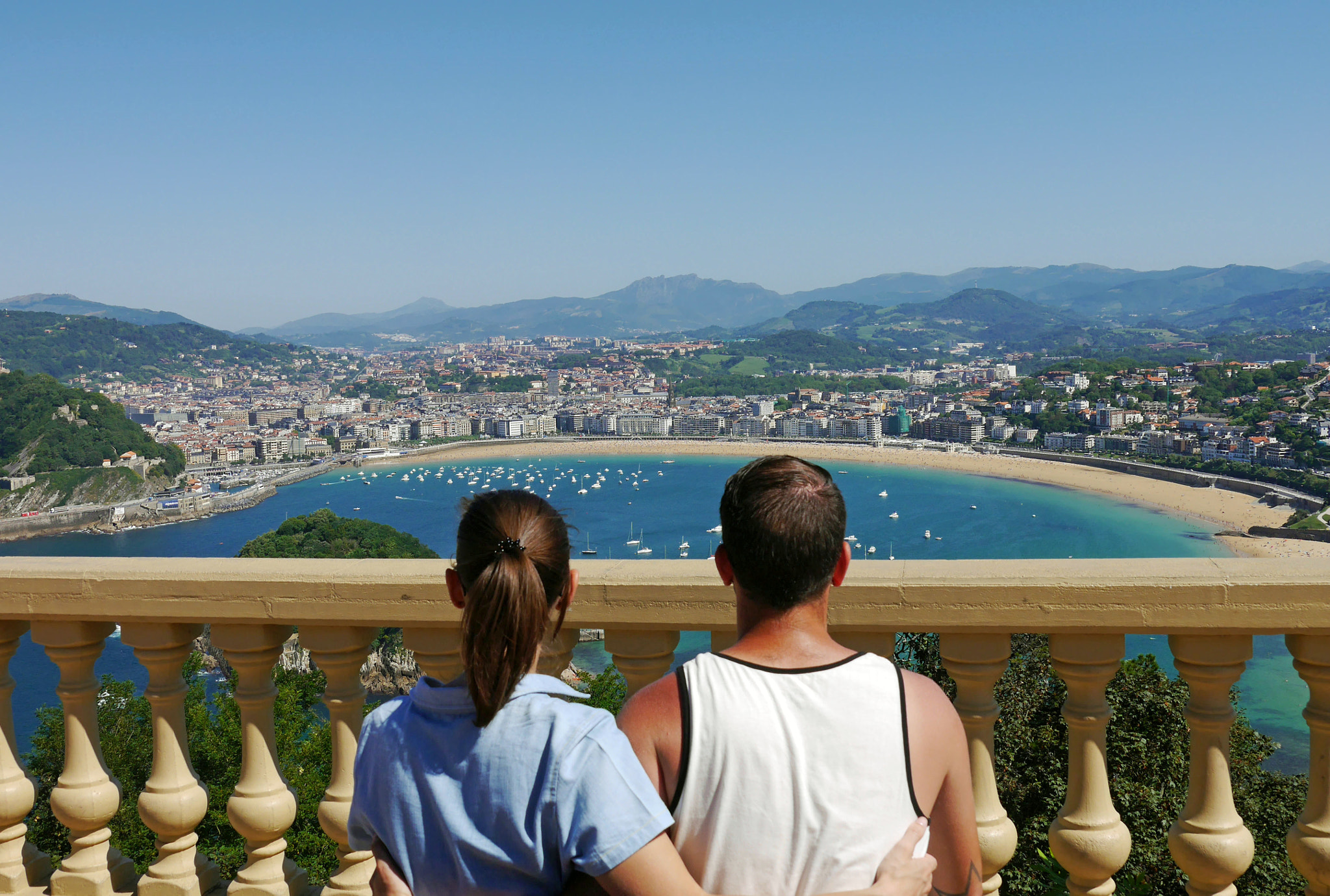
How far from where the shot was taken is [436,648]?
1445 mm

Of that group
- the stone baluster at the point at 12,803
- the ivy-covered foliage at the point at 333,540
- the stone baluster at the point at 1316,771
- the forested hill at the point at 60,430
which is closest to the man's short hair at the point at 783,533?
the stone baluster at the point at 1316,771

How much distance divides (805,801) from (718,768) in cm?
8

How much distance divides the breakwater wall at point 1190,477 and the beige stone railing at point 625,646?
45.8 meters

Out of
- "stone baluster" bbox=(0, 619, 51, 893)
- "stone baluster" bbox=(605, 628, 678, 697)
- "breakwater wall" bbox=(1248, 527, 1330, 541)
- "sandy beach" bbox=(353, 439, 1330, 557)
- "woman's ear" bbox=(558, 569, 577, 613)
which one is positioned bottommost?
"sandy beach" bbox=(353, 439, 1330, 557)

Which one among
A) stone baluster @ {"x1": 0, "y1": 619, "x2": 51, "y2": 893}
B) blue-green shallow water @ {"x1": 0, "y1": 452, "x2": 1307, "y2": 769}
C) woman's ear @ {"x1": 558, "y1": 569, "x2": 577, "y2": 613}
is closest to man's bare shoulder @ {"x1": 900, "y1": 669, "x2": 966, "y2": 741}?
woman's ear @ {"x1": 558, "y1": 569, "x2": 577, "y2": 613}

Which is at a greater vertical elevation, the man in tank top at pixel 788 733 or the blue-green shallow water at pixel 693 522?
the man in tank top at pixel 788 733

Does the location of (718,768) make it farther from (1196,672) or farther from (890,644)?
(1196,672)

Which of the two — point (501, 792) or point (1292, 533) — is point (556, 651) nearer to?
point (501, 792)

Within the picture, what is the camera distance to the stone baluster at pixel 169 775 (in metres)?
1.56

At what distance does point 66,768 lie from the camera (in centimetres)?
162

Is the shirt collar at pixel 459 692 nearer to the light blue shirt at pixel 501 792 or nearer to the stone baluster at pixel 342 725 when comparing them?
the light blue shirt at pixel 501 792

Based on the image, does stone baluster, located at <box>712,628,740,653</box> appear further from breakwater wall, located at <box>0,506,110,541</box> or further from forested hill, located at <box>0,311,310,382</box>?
forested hill, located at <box>0,311,310,382</box>

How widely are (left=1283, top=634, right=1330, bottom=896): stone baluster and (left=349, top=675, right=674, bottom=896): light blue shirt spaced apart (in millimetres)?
943

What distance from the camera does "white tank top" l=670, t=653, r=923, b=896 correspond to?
2.79 feet
